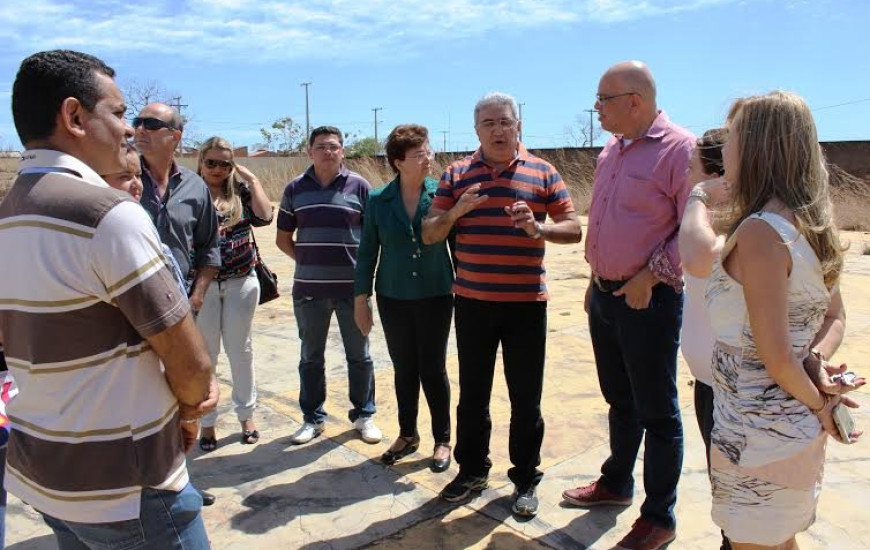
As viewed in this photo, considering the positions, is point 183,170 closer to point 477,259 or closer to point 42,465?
point 477,259

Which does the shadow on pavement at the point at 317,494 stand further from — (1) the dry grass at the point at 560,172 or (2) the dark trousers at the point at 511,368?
(1) the dry grass at the point at 560,172

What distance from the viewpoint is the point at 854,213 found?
54.1 ft

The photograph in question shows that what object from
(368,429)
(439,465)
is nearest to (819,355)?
(439,465)

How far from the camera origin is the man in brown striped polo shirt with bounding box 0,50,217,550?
1.52 m

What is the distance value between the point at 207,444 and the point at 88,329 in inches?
111

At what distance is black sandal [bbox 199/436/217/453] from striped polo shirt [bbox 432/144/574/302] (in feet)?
6.15

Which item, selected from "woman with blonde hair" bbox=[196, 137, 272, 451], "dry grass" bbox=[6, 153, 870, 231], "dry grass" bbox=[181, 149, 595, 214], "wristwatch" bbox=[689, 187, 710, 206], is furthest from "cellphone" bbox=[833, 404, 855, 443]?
"dry grass" bbox=[181, 149, 595, 214]

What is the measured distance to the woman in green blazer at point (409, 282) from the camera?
3.78 meters

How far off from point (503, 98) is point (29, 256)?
235cm

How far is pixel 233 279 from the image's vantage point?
13.6 feet

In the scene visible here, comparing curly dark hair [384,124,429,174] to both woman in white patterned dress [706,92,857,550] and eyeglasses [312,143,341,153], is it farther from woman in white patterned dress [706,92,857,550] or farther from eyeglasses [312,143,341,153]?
woman in white patterned dress [706,92,857,550]

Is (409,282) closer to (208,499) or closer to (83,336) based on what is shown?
(208,499)

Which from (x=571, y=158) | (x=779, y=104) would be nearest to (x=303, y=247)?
(x=779, y=104)

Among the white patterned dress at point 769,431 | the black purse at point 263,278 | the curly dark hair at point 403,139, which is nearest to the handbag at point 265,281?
the black purse at point 263,278
